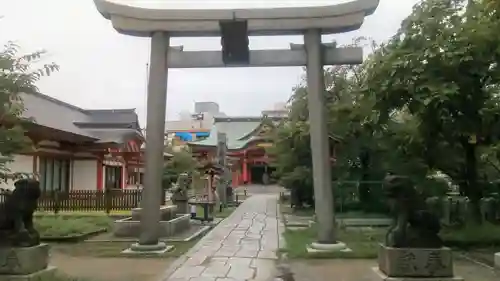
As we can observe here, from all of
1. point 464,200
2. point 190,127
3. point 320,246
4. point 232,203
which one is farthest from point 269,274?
point 190,127

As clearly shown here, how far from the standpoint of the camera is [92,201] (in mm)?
26062

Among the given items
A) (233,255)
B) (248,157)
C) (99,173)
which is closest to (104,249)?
(233,255)

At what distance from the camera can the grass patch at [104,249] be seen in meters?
13.0

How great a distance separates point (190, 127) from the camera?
89500 millimetres

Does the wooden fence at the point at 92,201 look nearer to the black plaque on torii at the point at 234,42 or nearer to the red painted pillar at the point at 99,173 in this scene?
the red painted pillar at the point at 99,173

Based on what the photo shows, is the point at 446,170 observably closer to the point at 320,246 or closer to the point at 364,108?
the point at 364,108

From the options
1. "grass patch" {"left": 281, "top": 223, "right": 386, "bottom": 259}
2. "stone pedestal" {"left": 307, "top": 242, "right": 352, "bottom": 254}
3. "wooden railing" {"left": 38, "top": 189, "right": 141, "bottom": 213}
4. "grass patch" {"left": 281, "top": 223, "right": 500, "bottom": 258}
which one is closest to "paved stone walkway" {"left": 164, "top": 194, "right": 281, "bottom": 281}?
"grass patch" {"left": 281, "top": 223, "right": 386, "bottom": 259}

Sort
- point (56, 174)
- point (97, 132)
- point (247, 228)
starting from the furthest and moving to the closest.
→ point (97, 132)
point (56, 174)
point (247, 228)

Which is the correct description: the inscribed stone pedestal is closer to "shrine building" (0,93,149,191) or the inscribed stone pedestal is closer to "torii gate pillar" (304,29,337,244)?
"torii gate pillar" (304,29,337,244)

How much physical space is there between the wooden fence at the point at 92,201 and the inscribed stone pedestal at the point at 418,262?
19.1 m

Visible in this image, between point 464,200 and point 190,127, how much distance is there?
235 ft

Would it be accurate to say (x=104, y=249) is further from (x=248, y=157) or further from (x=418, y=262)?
(x=248, y=157)

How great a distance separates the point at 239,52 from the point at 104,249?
605cm

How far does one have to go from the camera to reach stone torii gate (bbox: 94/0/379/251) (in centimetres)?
1330
